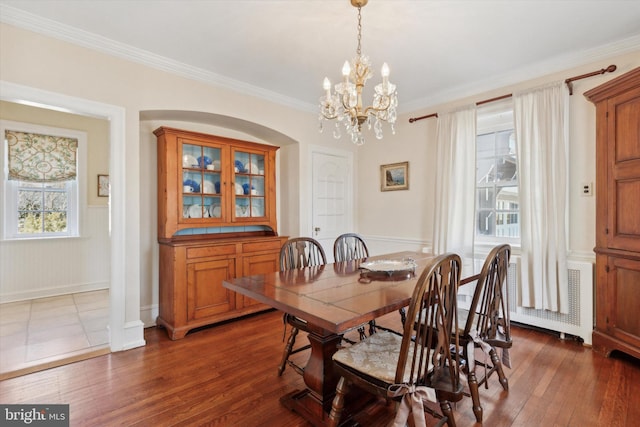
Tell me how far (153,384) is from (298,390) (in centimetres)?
100

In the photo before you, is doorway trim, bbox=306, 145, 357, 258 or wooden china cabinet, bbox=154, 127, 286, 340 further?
doorway trim, bbox=306, 145, 357, 258

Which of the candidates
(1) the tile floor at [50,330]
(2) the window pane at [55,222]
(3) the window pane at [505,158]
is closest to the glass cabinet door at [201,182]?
(1) the tile floor at [50,330]

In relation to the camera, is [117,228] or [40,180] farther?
[40,180]

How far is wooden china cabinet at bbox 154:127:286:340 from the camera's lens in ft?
10.0

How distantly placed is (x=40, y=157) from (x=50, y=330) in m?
2.46

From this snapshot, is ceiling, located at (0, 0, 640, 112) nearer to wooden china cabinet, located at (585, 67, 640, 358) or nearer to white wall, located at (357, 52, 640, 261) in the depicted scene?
white wall, located at (357, 52, 640, 261)

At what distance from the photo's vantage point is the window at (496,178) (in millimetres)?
A: 3428

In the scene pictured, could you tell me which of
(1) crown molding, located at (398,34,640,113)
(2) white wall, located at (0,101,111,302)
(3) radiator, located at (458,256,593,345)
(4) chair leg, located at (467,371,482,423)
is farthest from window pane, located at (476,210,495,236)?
(2) white wall, located at (0,101,111,302)

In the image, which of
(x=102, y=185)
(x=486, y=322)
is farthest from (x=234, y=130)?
(x=486, y=322)

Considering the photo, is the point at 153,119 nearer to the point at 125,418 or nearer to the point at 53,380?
the point at 53,380

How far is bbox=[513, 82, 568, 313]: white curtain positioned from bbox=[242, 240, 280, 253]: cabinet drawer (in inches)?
102

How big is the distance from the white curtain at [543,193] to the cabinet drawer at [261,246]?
2.59m

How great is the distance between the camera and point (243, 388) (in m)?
2.12

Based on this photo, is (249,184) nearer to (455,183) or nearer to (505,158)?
(455,183)
